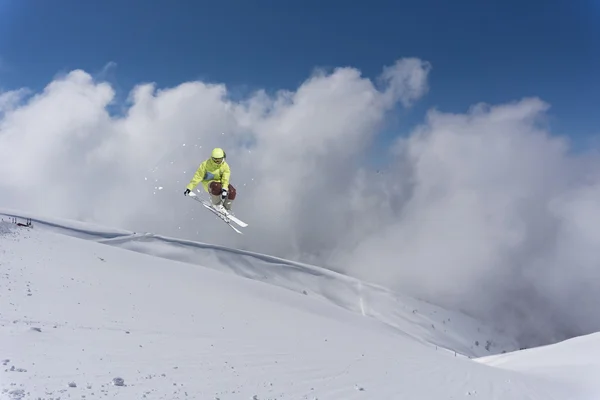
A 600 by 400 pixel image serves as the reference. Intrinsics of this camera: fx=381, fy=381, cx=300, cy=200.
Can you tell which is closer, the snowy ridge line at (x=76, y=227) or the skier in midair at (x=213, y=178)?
the skier in midair at (x=213, y=178)

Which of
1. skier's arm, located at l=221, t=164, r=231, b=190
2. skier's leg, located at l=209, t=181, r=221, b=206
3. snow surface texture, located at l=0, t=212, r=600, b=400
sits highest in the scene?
skier's arm, located at l=221, t=164, r=231, b=190

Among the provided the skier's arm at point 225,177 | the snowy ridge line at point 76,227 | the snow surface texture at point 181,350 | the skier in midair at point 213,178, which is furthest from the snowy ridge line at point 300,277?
the skier's arm at point 225,177

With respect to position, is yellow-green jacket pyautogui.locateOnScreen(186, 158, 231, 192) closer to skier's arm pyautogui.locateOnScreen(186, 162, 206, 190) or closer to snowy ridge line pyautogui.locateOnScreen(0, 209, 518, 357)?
skier's arm pyautogui.locateOnScreen(186, 162, 206, 190)

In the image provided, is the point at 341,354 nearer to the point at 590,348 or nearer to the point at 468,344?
the point at 590,348

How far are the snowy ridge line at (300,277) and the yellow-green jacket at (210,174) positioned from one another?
51.4 meters

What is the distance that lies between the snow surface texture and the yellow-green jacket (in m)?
4.91

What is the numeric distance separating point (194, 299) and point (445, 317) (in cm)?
20756

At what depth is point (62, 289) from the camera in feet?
38.5

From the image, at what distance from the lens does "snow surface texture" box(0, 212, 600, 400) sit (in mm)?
6419

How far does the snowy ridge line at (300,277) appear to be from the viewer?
77.7m

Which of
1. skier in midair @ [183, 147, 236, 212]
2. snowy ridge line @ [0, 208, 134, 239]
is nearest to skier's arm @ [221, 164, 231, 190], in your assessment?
skier in midair @ [183, 147, 236, 212]

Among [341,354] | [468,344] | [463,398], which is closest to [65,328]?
[341,354]

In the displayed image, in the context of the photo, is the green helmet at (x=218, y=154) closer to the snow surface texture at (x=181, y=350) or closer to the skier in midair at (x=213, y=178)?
the skier in midair at (x=213, y=178)

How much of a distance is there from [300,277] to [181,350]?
422ft
